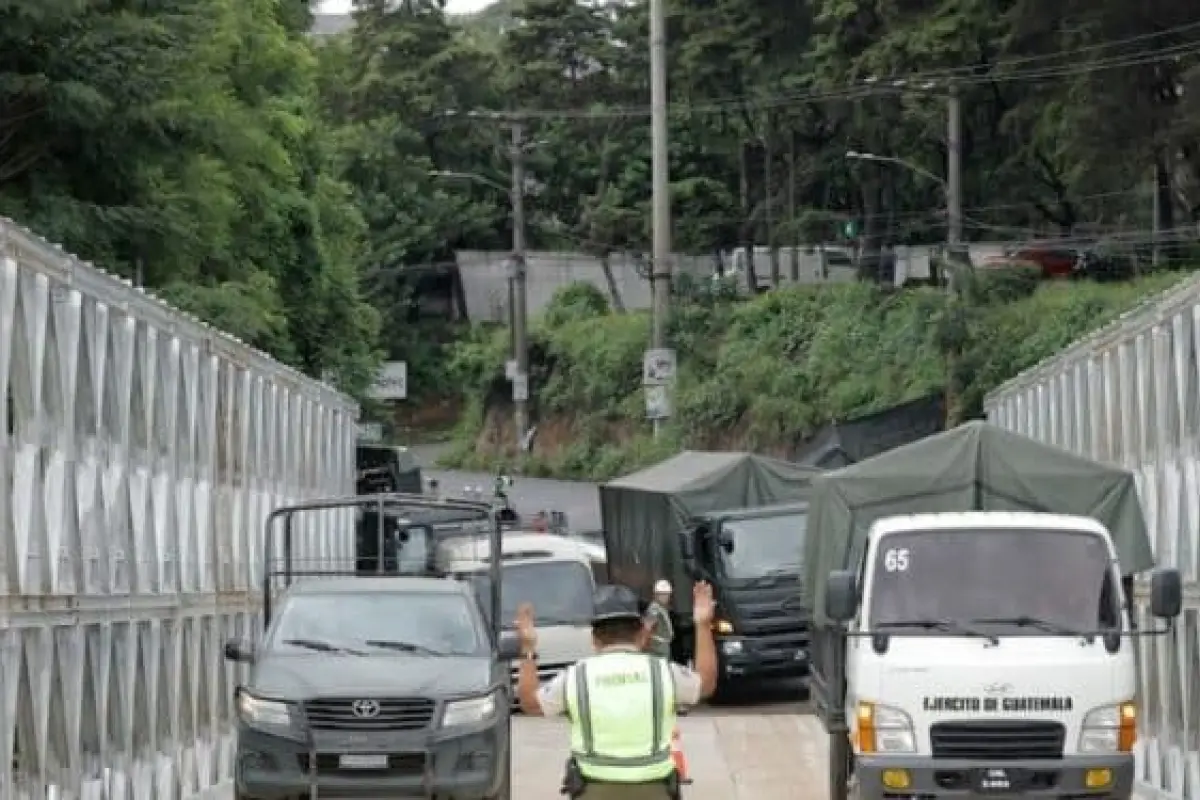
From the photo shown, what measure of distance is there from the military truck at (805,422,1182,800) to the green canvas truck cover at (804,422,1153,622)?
1.11 meters

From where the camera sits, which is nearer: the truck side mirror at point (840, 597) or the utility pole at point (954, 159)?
the truck side mirror at point (840, 597)

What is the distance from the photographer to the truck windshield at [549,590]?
99.3 feet

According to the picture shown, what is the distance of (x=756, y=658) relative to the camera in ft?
95.0

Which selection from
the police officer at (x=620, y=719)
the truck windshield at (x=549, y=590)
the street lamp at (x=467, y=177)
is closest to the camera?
the police officer at (x=620, y=719)

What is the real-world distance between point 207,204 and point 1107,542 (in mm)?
21806

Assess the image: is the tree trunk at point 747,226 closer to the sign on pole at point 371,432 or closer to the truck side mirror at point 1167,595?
the sign on pole at point 371,432

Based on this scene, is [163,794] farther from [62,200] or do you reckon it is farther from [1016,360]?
[1016,360]

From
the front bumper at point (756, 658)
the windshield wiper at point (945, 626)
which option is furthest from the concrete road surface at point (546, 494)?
the windshield wiper at point (945, 626)

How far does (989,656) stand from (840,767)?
9.60 ft

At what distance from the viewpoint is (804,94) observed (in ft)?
208

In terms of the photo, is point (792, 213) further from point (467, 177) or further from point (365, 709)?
point (365, 709)

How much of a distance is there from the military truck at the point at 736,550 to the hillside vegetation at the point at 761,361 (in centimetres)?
1479

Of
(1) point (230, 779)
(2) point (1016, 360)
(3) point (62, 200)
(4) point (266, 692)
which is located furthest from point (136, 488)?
(2) point (1016, 360)

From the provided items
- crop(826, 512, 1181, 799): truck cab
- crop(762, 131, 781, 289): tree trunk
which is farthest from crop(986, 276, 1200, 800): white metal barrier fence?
crop(762, 131, 781, 289): tree trunk
